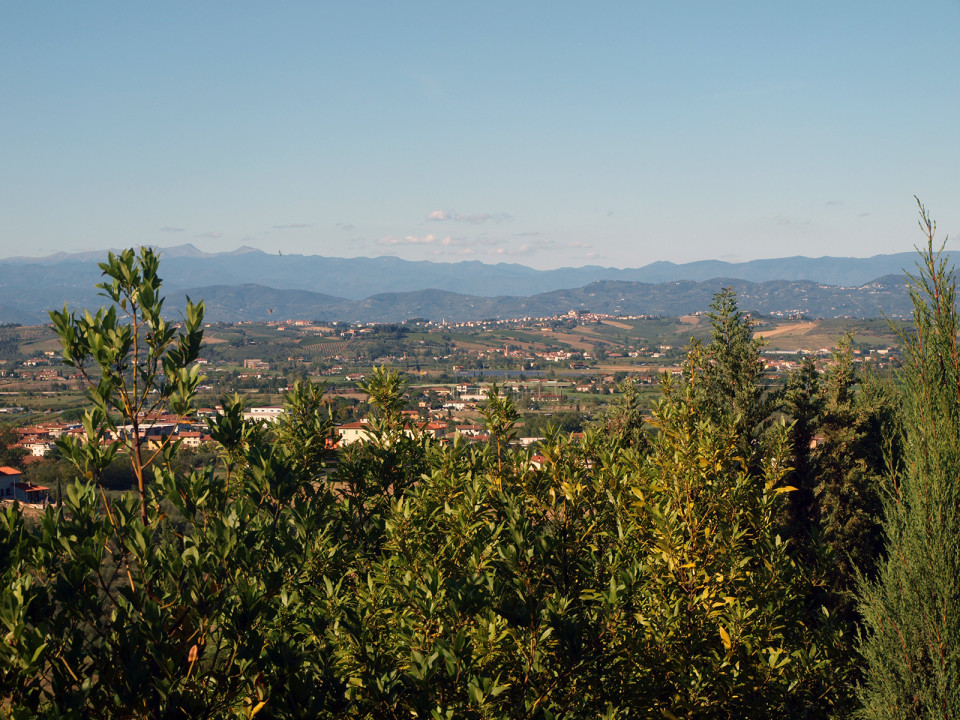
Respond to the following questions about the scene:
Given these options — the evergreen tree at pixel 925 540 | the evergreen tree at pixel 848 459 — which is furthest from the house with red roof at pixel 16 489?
the evergreen tree at pixel 925 540

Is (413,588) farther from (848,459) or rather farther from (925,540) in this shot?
(848,459)

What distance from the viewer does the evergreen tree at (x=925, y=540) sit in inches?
185

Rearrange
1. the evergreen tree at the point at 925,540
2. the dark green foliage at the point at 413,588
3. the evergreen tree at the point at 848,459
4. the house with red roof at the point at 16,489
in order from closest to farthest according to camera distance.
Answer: the dark green foliage at the point at 413,588 < the evergreen tree at the point at 925,540 < the evergreen tree at the point at 848,459 < the house with red roof at the point at 16,489

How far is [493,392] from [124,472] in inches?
1729

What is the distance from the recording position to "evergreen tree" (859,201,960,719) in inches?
185

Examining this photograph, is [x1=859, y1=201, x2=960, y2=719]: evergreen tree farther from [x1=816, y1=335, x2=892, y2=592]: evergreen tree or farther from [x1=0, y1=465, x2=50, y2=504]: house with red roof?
[x1=0, y1=465, x2=50, y2=504]: house with red roof

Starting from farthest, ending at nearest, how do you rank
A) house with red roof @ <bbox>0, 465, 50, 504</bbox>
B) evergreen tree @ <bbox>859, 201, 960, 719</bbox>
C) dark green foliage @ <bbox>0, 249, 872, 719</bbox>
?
house with red roof @ <bbox>0, 465, 50, 504</bbox> → evergreen tree @ <bbox>859, 201, 960, 719</bbox> → dark green foliage @ <bbox>0, 249, 872, 719</bbox>

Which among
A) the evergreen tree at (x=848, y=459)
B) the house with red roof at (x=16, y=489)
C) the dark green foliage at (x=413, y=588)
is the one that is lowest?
the house with red roof at (x=16, y=489)

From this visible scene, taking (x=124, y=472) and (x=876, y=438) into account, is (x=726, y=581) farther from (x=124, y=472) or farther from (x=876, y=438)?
(x=124, y=472)

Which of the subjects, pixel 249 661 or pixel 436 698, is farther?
pixel 436 698

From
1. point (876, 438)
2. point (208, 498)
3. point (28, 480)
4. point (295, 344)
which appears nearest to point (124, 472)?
point (28, 480)

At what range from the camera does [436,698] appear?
441cm

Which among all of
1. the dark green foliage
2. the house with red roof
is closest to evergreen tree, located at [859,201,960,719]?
the dark green foliage

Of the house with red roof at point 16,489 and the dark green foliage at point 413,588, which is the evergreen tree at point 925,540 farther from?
the house with red roof at point 16,489
